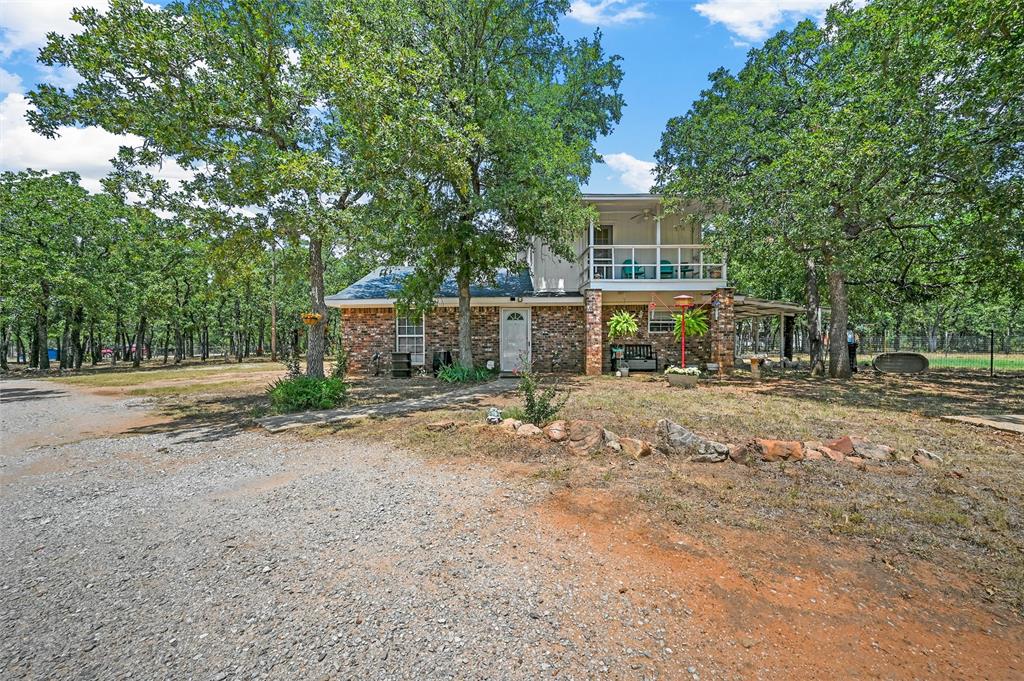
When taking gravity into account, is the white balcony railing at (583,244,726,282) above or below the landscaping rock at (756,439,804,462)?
above

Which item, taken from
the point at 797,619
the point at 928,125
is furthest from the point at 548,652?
the point at 928,125

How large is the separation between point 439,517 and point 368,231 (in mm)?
8482

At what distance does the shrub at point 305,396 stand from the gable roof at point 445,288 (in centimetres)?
596

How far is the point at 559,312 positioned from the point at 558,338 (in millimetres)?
946

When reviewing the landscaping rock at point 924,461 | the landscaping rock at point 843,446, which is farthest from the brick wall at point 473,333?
the landscaping rock at point 924,461

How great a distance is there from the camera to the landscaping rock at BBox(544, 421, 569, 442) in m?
6.12

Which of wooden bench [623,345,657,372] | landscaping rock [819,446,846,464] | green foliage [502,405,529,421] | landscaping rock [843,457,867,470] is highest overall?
wooden bench [623,345,657,372]

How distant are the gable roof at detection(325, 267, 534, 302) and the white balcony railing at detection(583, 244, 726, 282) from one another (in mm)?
2577

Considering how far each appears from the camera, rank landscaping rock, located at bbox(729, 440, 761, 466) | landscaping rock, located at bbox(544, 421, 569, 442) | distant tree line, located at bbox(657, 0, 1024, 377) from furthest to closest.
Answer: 1. distant tree line, located at bbox(657, 0, 1024, 377)
2. landscaping rock, located at bbox(544, 421, 569, 442)
3. landscaping rock, located at bbox(729, 440, 761, 466)

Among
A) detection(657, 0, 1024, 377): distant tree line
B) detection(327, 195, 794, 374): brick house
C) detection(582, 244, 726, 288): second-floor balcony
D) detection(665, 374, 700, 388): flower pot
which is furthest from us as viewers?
detection(327, 195, 794, 374): brick house

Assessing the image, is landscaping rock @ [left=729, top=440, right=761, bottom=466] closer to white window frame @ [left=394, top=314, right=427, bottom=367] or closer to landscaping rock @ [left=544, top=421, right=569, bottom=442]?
landscaping rock @ [left=544, top=421, right=569, bottom=442]

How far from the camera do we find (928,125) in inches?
384

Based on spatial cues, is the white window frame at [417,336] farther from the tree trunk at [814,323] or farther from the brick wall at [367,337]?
the tree trunk at [814,323]

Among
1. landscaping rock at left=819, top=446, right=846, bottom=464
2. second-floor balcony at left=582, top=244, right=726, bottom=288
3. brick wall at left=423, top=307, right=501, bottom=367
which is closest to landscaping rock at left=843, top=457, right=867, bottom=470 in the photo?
landscaping rock at left=819, top=446, right=846, bottom=464
